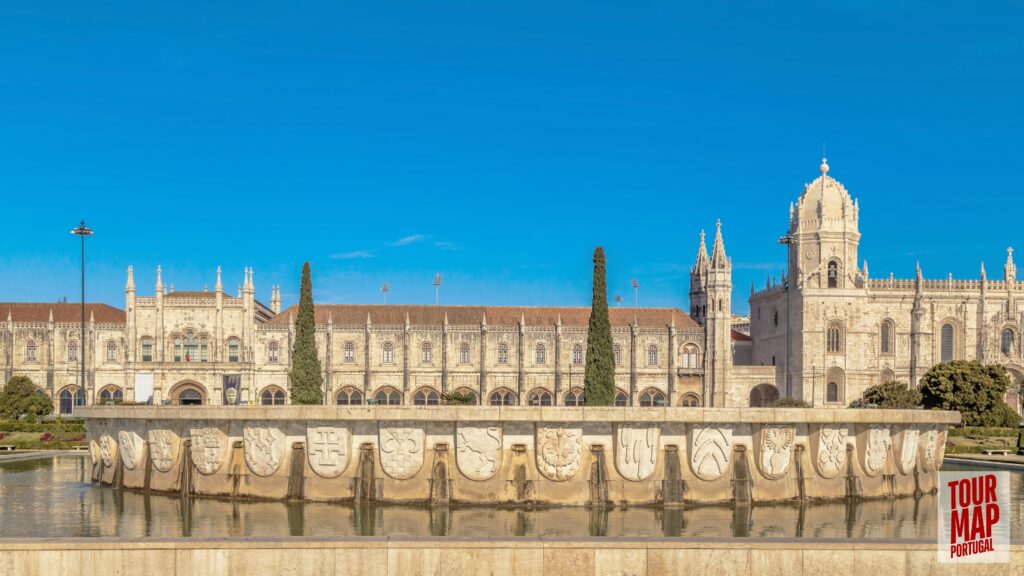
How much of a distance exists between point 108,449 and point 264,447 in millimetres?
5421

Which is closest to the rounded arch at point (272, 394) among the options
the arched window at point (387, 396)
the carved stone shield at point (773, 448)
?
the arched window at point (387, 396)

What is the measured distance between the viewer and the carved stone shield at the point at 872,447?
2347cm

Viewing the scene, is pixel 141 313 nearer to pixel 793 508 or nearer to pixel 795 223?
pixel 795 223

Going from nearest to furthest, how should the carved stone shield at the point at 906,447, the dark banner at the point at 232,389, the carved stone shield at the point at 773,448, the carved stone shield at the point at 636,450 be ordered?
the carved stone shield at the point at 636,450 < the carved stone shield at the point at 773,448 < the carved stone shield at the point at 906,447 < the dark banner at the point at 232,389

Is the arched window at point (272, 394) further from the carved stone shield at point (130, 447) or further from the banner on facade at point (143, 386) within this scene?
the carved stone shield at point (130, 447)

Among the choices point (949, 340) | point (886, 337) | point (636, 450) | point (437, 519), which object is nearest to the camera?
point (437, 519)

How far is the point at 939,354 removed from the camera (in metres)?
78.9

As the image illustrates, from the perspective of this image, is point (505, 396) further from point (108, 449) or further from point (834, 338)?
point (108, 449)

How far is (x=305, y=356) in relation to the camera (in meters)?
48.2

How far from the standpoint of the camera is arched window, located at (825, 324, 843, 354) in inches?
3066

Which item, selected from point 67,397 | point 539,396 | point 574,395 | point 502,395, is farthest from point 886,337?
point 67,397

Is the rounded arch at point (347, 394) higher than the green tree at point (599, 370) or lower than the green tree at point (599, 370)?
lower

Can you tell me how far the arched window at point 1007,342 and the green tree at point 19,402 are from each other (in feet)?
228

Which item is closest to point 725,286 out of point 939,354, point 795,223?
point 795,223
